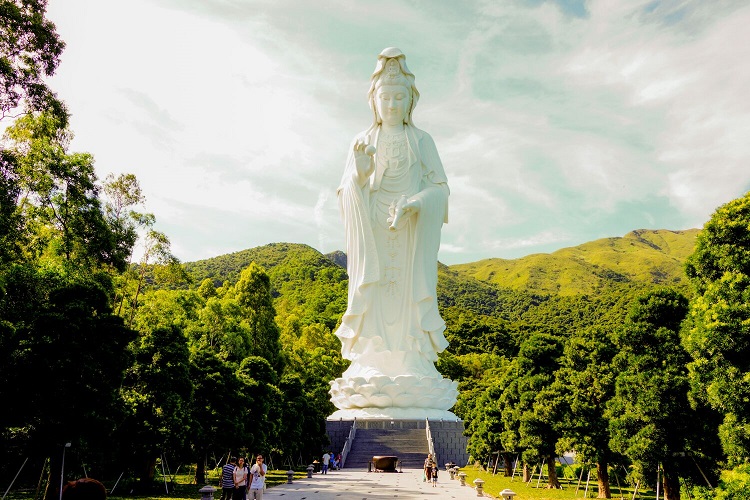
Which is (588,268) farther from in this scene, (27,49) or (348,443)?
(27,49)

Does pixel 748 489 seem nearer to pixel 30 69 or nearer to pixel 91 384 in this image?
pixel 91 384

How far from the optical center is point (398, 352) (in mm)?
22547

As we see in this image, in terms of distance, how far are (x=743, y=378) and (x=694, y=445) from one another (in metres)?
2.30

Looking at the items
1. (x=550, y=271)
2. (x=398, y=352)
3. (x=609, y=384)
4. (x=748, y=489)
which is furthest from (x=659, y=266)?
(x=748, y=489)

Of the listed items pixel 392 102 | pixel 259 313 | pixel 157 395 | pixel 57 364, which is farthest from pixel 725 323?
pixel 259 313

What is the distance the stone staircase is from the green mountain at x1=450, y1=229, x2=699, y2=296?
6574cm

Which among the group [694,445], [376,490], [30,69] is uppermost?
[30,69]

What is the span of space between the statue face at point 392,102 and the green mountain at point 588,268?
207 feet

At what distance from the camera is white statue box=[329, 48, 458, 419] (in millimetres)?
22469

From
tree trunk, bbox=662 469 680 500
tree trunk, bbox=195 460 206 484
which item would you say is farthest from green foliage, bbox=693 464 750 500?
tree trunk, bbox=195 460 206 484

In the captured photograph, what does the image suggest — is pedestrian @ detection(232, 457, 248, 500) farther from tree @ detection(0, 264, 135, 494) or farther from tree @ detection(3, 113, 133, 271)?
tree @ detection(3, 113, 133, 271)

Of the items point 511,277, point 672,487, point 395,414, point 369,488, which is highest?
point 511,277

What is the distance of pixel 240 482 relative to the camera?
875 cm

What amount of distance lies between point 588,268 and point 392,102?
3131 inches
